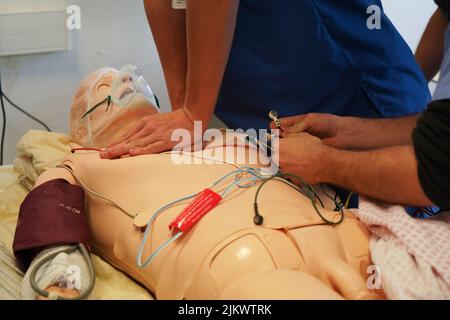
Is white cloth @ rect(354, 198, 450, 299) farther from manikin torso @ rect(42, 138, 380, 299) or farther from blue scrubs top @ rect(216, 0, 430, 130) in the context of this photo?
blue scrubs top @ rect(216, 0, 430, 130)

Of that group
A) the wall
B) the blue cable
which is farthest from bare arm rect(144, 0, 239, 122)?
the wall

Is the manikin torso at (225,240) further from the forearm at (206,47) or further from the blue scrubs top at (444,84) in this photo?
the blue scrubs top at (444,84)

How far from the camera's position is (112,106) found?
1.46m

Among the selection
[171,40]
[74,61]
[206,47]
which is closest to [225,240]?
[206,47]

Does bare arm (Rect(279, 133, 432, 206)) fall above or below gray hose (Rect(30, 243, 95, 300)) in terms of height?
above

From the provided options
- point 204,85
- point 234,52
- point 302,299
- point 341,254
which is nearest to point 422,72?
point 234,52

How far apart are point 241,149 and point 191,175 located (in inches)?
7.3

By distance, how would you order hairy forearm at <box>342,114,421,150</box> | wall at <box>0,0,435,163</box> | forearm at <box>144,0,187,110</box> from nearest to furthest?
hairy forearm at <box>342,114,421,150</box>
forearm at <box>144,0,187,110</box>
wall at <box>0,0,435,163</box>

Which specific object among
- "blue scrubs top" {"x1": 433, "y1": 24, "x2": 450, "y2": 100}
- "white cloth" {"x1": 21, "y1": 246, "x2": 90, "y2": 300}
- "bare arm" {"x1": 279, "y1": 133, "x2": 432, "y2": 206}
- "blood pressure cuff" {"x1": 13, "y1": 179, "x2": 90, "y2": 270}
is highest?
"blue scrubs top" {"x1": 433, "y1": 24, "x2": 450, "y2": 100}

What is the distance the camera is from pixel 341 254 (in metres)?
0.95

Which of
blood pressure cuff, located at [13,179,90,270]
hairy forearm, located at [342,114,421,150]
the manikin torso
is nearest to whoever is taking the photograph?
the manikin torso

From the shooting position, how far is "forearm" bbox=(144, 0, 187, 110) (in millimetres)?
1438

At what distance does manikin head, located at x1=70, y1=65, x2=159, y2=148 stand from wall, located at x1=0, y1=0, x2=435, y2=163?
1.97 ft

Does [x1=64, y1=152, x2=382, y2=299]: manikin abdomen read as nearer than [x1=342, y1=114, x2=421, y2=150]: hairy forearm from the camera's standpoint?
Yes
